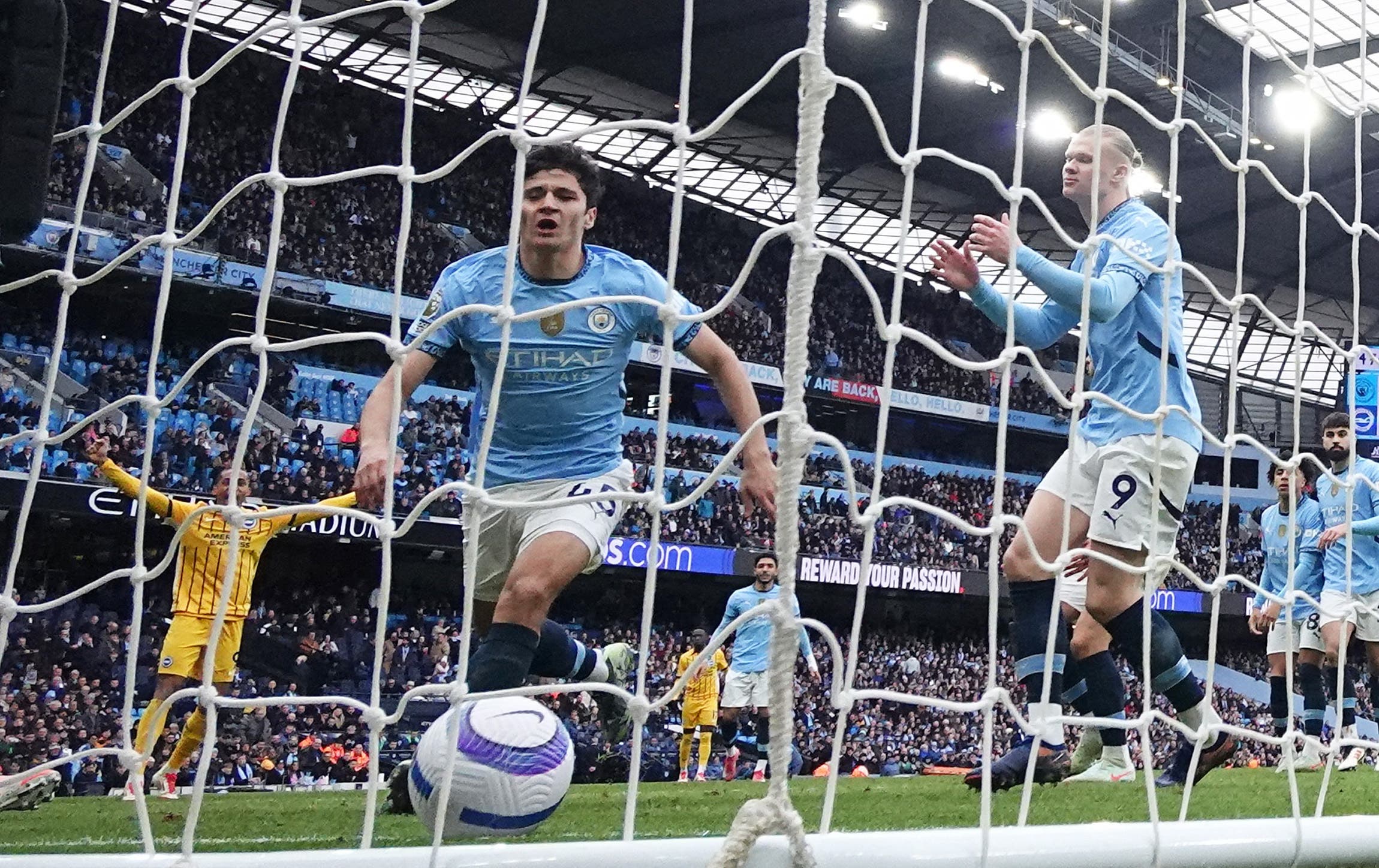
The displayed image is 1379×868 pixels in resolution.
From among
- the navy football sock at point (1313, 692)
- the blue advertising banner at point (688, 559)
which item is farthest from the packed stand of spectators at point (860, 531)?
the navy football sock at point (1313, 692)

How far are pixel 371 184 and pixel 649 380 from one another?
621 cm

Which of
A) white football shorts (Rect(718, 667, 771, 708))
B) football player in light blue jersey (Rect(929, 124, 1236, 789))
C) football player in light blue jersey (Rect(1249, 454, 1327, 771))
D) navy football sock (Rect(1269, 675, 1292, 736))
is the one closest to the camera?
football player in light blue jersey (Rect(929, 124, 1236, 789))

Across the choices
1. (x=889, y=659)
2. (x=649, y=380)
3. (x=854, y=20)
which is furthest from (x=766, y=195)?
(x=889, y=659)

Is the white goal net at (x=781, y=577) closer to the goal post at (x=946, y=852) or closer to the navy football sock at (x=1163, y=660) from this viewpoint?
the goal post at (x=946, y=852)

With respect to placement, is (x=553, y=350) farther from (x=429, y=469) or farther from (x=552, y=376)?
(x=429, y=469)

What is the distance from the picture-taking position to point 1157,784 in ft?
15.5

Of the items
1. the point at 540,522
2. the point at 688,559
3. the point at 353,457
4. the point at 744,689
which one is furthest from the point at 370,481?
the point at 688,559

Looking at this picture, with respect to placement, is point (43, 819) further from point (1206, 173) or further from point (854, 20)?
point (1206, 173)

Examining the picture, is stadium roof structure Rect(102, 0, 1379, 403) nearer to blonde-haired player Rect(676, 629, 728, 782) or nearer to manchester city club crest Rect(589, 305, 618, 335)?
blonde-haired player Rect(676, 629, 728, 782)

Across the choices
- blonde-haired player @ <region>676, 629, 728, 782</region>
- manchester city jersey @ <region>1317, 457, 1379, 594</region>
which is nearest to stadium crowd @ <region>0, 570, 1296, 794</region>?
blonde-haired player @ <region>676, 629, 728, 782</region>

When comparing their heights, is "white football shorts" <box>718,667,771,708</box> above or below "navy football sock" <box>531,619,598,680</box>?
below

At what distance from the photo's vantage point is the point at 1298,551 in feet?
23.7

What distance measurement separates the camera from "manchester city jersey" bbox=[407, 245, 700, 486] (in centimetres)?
360

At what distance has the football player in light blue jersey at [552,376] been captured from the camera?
11.1 feet
